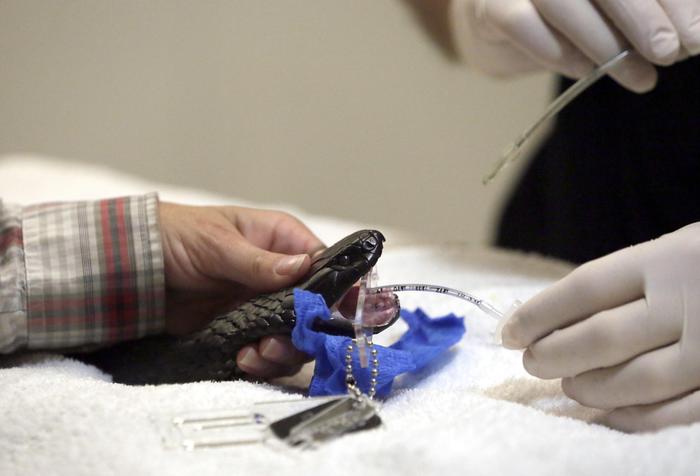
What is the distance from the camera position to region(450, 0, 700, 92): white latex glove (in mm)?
628

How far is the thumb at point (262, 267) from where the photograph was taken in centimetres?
51

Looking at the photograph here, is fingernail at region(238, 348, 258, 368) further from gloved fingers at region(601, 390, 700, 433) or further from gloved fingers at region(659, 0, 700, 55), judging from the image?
gloved fingers at region(659, 0, 700, 55)

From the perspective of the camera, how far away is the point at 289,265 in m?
0.51

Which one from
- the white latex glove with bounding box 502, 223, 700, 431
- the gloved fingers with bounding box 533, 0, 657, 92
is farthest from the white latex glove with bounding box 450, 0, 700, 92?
the white latex glove with bounding box 502, 223, 700, 431

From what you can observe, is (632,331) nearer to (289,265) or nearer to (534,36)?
(289,265)

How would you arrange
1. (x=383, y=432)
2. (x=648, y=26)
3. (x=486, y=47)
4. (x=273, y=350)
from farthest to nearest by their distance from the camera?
(x=486, y=47), (x=648, y=26), (x=273, y=350), (x=383, y=432)

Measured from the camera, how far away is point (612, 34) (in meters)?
0.66

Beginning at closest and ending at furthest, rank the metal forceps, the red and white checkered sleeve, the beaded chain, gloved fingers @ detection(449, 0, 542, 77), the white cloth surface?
1. the white cloth surface
2. the beaded chain
3. the red and white checkered sleeve
4. the metal forceps
5. gloved fingers @ detection(449, 0, 542, 77)

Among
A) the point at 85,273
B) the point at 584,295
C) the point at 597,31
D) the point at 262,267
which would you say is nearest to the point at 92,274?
the point at 85,273

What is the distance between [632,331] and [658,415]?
0.17 ft

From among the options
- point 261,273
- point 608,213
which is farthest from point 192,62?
point 261,273

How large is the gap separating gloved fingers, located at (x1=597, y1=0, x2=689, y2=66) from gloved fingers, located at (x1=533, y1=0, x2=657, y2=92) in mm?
16

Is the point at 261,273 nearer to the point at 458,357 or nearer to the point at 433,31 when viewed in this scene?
the point at 458,357

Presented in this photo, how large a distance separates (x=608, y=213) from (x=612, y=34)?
1.08ft
